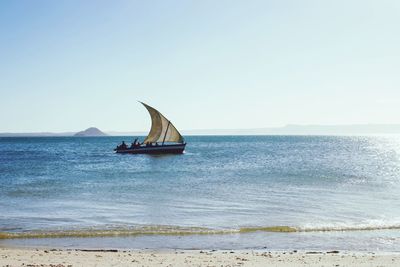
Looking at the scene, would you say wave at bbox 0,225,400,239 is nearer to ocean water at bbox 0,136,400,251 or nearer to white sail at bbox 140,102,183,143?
ocean water at bbox 0,136,400,251

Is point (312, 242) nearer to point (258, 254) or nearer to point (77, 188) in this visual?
point (258, 254)

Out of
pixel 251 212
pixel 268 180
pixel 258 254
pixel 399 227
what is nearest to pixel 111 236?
pixel 258 254

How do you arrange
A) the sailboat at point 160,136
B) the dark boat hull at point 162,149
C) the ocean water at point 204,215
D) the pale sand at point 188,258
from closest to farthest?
the pale sand at point 188,258 < the ocean water at point 204,215 < the sailboat at point 160,136 < the dark boat hull at point 162,149

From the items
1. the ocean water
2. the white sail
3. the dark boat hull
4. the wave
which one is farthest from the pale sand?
the dark boat hull

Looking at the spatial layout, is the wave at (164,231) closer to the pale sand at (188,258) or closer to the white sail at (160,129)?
the pale sand at (188,258)

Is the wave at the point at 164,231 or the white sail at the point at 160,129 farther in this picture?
the white sail at the point at 160,129

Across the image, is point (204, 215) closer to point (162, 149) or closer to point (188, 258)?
point (188, 258)

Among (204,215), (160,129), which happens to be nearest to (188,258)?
(204,215)

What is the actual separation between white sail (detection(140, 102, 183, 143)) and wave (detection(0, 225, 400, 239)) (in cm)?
5363

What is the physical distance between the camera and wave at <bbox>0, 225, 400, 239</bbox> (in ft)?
54.9

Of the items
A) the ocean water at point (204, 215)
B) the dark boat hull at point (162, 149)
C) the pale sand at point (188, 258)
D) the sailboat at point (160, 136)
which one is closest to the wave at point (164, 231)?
the ocean water at point (204, 215)

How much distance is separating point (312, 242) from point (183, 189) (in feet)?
55.1

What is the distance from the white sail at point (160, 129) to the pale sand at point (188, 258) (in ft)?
189

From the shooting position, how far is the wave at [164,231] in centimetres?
1673
